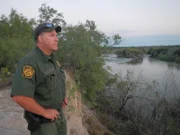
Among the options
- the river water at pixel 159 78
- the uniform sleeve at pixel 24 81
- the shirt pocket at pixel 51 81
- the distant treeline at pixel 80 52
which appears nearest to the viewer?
the uniform sleeve at pixel 24 81

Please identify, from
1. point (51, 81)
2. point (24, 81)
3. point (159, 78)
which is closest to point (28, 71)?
point (24, 81)

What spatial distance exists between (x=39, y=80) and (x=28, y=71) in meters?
0.15

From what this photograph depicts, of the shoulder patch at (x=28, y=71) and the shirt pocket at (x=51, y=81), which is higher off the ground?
the shoulder patch at (x=28, y=71)

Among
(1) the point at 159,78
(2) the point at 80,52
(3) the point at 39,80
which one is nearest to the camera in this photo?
(3) the point at 39,80

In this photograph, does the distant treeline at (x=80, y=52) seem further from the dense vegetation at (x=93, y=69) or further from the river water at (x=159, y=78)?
the river water at (x=159, y=78)

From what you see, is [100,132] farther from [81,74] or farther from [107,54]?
[107,54]

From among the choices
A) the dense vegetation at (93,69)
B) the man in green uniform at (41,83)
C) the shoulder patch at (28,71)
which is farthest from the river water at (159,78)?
the shoulder patch at (28,71)

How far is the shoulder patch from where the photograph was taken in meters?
1.84

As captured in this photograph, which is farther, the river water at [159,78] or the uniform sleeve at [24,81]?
the river water at [159,78]

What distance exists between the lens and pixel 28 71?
186 cm

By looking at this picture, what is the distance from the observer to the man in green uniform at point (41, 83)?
Answer: 184 cm

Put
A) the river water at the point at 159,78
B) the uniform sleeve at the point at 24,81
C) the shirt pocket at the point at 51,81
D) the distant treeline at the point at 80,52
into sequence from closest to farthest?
the uniform sleeve at the point at 24,81
the shirt pocket at the point at 51,81
the distant treeline at the point at 80,52
the river water at the point at 159,78

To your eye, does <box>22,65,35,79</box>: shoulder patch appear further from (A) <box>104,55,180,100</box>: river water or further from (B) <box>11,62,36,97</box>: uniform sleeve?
(A) <box>104,55,180,100</box>: river water

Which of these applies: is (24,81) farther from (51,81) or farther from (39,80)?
(51,81)
